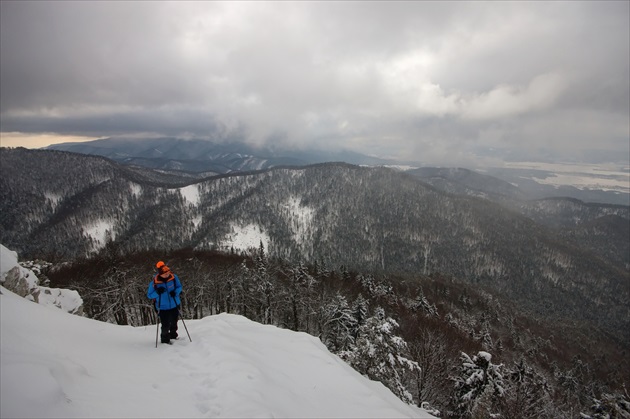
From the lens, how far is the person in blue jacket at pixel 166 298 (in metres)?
10.0

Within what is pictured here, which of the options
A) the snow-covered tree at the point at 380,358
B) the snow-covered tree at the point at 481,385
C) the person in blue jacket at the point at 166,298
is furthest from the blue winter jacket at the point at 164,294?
the snow-covered tree at the point at 481,385

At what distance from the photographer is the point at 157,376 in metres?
7.52

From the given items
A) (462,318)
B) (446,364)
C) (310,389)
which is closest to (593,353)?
(462,318)

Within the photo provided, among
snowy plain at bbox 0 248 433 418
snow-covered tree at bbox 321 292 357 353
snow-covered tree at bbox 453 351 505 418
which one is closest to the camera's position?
snowy plain at bbox 0 248 433 418

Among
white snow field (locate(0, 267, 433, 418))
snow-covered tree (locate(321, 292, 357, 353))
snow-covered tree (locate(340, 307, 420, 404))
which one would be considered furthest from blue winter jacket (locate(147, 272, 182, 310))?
snow-covered tree (locate(321, 292, 357, 353))

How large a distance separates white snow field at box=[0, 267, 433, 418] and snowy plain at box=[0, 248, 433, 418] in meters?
0.02

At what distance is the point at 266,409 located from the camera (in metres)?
6.73

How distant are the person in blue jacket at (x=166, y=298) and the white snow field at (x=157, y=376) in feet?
1.64

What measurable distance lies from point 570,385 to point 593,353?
88.7 metres

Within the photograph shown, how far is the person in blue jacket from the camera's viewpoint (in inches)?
394

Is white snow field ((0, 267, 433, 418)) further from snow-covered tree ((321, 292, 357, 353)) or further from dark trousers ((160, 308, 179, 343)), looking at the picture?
snow-covered tree ((321, 292, 357, 353))

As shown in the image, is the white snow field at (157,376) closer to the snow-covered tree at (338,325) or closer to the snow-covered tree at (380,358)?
the snow-covered tree at (380,358)

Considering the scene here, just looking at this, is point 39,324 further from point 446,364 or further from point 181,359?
point 446,364

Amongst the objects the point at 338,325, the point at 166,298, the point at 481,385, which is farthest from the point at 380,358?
the point at 338,325
